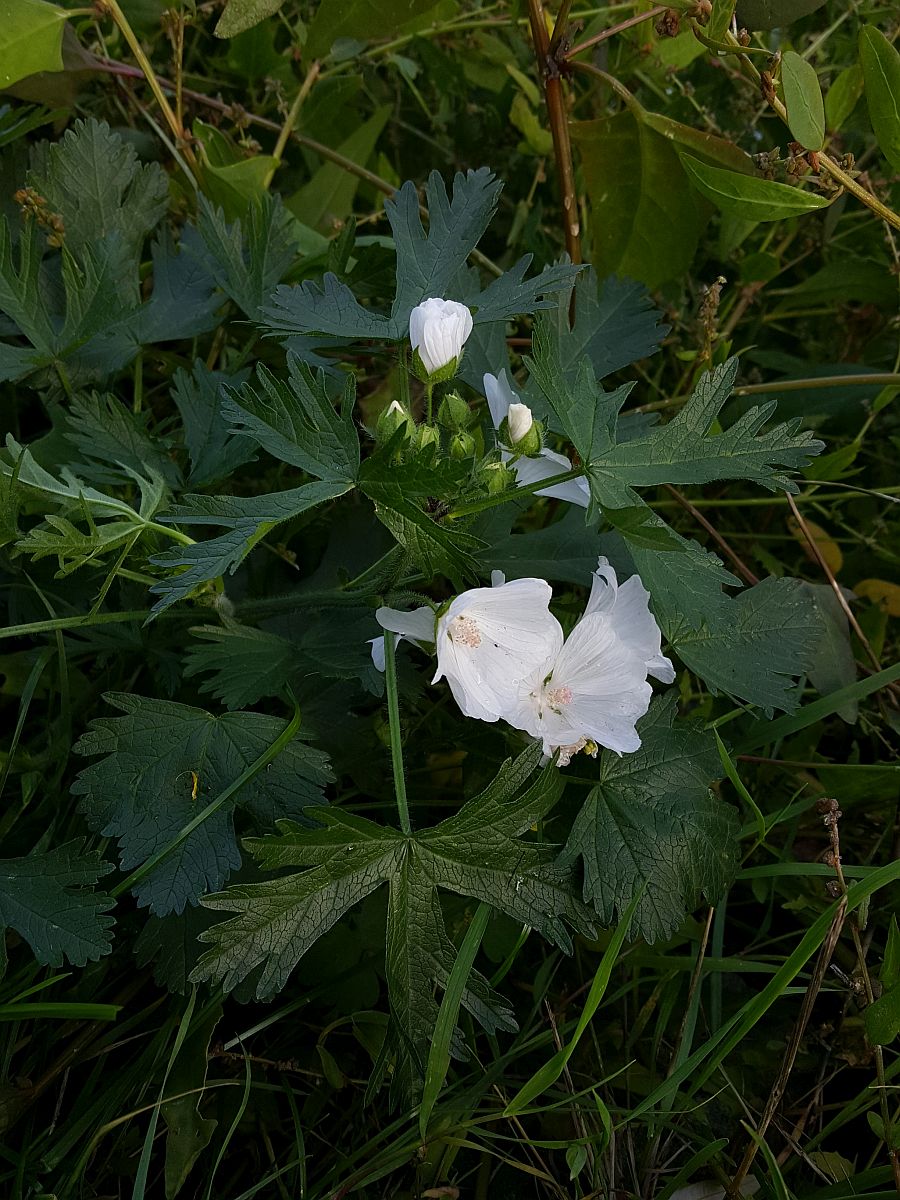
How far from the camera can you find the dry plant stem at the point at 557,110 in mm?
1438

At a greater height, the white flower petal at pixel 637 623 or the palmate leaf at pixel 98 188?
the palmate leaf at pixel 98 188

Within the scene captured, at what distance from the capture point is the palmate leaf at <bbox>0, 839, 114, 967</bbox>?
3.54ft

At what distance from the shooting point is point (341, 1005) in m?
1.29

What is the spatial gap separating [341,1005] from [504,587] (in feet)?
2.17

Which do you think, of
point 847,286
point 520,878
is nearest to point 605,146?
point 847,286

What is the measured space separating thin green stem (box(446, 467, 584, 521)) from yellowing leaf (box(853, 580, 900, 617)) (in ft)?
3.07

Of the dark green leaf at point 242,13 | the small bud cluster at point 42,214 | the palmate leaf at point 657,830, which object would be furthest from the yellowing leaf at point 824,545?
the small bud cluster at point 42,214

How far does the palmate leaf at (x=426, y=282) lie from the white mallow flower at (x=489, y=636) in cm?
34

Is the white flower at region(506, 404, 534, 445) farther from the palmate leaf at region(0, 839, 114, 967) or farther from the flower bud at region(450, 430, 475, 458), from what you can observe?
the palmate leaf at region(0, 839, 114, 967)

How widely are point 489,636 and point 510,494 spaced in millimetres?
172

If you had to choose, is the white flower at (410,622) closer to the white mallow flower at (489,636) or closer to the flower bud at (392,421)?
the white mallow flower at (489,636)

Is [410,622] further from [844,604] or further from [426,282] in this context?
[844,604]

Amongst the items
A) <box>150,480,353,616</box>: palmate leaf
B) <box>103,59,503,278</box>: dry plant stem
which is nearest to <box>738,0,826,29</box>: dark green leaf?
<box>103,59,503,278</box>: dry plant stem

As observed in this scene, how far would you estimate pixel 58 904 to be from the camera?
1.11 m
